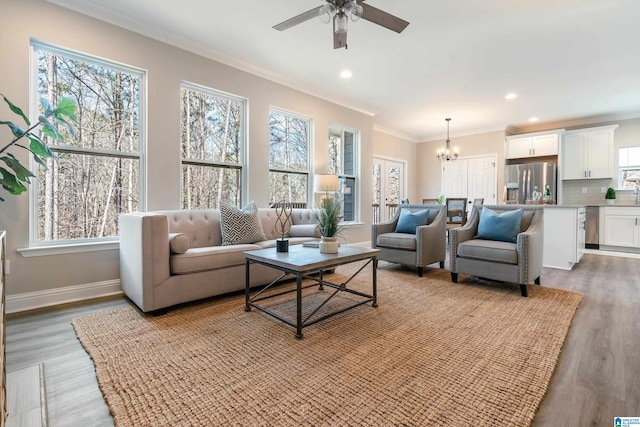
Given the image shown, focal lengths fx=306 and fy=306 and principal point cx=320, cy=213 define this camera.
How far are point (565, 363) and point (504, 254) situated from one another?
1396 millimetres

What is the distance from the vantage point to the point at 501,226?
3.34 meters

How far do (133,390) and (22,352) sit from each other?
3.23 feet

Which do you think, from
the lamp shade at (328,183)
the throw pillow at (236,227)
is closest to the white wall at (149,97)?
the lamp shade at (328,183)

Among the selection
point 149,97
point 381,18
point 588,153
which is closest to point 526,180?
point 588,153

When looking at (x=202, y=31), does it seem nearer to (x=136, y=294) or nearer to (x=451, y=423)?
(x=136, y=294)

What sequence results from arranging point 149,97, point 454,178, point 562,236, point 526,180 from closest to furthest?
point 149,97
point 562,236
point 526,180
point 454,178

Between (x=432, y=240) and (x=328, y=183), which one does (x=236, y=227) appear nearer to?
(x=328, y=183)

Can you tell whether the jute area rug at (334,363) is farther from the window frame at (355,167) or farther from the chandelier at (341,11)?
the window frame at (355,167)

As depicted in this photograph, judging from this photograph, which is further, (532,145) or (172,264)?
(532,145)

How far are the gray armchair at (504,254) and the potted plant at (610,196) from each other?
166 inches

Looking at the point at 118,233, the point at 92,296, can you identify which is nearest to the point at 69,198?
the point at 118,233

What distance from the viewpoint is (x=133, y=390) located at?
4.88ft

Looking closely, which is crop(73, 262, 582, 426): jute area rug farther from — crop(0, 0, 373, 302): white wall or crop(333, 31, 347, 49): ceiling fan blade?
crop(333, 31, 347, 49): ceiling fan blade

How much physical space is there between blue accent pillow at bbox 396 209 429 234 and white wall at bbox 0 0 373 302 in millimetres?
1702
